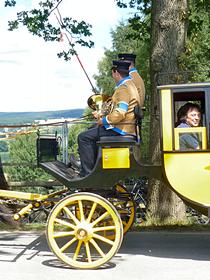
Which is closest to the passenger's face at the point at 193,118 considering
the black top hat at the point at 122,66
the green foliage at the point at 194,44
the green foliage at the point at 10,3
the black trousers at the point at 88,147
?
the green foliage at the point at 194,44

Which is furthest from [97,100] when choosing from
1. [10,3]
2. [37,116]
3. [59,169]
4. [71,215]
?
[37,116]

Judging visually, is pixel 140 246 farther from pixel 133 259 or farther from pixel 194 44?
pixel 194 44

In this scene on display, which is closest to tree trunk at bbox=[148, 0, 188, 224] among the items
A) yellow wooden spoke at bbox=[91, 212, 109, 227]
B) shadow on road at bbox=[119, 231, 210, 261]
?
shadow on road at bbox=[119, 231, 210, 261]

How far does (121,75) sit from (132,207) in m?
1.53

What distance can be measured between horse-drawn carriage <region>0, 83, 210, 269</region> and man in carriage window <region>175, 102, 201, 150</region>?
47 mm

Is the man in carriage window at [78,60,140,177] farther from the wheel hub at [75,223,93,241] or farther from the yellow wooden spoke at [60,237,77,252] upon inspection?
the yellow wooden spoke at [60,237,77,252]

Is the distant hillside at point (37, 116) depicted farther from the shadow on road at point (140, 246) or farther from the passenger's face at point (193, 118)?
the passenger's face at point (193, 118)

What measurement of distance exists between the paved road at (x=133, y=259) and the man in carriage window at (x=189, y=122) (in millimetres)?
1111

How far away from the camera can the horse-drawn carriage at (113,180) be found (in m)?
5.82

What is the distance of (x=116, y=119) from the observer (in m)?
6.00

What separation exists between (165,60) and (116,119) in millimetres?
2644

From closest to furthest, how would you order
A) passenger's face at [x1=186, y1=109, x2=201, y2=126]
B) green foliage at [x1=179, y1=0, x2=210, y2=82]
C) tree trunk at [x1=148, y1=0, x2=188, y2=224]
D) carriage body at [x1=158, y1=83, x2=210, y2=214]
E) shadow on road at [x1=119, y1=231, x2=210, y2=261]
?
carriage body at [x1=158, y1=83, x2=210, y2=214] → passenger's face at [x1=186, y1=109, x2=201, y2=126] → shadow on road at [x1=119, y1=231, x2=210, y2=261] → tree trunk at [x1=148, y1=0, x2=188, y2=224] → green foliage at [x1=179, y1=0, x2=210, y2=82]

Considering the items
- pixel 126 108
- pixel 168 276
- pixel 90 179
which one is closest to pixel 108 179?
pixel 90 179

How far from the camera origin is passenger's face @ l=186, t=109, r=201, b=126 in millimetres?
6145
